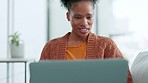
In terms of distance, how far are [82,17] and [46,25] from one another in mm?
3062

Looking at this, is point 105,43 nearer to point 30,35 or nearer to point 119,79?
point 119,79

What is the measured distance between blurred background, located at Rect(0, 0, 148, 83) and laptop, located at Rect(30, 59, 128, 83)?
7.29 ft

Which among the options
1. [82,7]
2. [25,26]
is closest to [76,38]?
[82,7]

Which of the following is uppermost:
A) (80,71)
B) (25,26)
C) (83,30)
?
(25,26)

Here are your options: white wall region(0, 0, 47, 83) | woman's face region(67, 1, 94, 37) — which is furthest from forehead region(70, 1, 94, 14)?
white wall region(0, 0, 47, 83)

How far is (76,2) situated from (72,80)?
1.52ft

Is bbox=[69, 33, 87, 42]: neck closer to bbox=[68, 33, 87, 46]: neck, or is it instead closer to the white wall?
bbox=[68, 33, 87, 46]: neck

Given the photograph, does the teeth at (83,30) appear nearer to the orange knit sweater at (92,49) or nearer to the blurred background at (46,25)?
the orange knit sweater at (92,49)

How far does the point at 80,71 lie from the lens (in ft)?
2.15

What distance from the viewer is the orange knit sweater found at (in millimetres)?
1014

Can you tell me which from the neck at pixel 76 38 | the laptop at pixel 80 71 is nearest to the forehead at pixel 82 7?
the neck at pixel 76 38

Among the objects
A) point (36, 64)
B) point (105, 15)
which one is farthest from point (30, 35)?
point (36, 64)

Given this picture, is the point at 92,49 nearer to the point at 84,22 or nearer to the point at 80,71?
the point at 84,22

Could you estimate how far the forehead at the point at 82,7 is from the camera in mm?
1030
